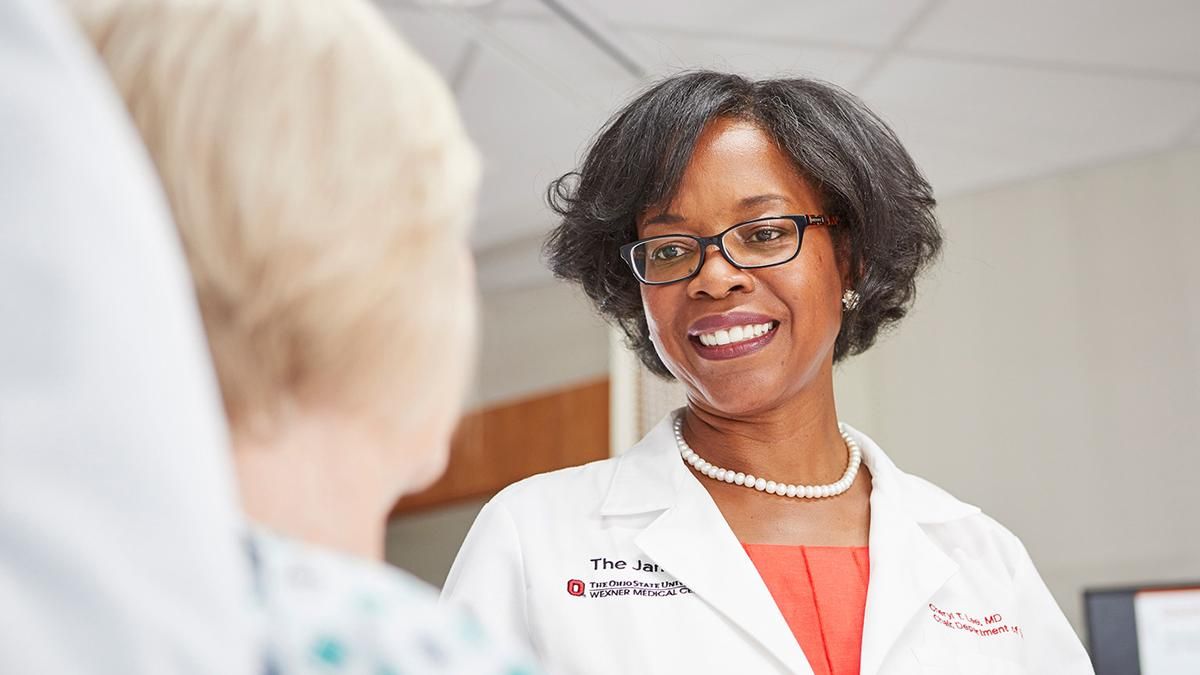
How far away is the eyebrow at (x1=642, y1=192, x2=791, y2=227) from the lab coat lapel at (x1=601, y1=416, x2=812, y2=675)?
306mm

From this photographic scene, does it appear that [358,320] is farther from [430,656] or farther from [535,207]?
[535,207]

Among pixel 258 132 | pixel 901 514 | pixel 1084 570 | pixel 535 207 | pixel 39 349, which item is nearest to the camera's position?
pixel 39 349

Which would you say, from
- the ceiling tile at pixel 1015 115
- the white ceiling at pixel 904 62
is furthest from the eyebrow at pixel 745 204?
the ceiling tile at pixel 1015 115

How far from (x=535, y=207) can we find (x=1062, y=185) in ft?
6.68

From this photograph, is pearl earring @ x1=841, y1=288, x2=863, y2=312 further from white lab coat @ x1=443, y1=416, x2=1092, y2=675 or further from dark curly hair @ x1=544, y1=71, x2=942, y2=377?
white lab coat @ x1=443, y1=416, x2=1092, y2=675

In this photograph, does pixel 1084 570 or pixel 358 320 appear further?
pixel 1084 570

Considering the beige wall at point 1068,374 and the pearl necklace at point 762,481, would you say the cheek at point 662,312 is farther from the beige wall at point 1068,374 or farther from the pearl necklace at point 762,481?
the beige wall at point 1068,374

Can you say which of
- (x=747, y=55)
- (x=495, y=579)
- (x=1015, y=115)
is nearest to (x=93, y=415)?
(x=495, y=579)

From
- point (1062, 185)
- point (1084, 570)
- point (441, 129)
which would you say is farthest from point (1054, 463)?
point (441, 129)

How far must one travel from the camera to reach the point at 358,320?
1.90 feet

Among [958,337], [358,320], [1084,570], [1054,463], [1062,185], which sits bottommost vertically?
[1084,570]

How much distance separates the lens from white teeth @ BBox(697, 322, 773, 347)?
164cm

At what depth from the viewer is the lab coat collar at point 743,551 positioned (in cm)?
150

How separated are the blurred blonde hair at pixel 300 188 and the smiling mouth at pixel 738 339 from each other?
102 cm
